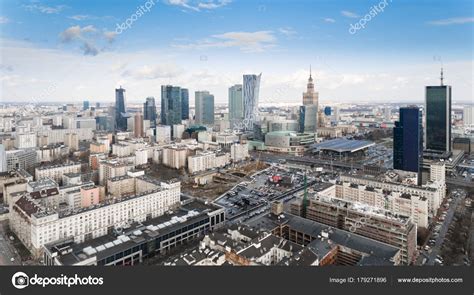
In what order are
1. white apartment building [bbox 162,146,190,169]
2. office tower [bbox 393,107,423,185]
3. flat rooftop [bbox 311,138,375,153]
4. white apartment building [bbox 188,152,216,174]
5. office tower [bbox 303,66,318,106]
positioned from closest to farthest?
office tower [bbox 393,107,423,185]
white apartment building [bbox 188,152,216,174]
white apartment building [bbox 162,146,190,169]
flat rooftop [bbox 311,138,375,153]
office tower [bbox 303,66,318,106]

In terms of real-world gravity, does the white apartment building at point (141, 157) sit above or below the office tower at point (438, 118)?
below

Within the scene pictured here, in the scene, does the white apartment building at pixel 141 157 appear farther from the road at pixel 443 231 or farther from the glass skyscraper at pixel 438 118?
the glass skyscraper at pixel 438 118

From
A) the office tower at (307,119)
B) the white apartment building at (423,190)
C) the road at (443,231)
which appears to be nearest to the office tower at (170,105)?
the office tower at (307,119)

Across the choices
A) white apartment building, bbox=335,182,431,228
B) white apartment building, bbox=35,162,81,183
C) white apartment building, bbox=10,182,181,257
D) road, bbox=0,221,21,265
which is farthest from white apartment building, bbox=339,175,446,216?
white apartment building, bbox=35,162,81,183

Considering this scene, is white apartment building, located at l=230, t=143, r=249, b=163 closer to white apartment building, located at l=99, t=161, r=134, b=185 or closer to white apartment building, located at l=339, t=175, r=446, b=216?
white apartment building, located at l=99, t=161, r=134, b=185

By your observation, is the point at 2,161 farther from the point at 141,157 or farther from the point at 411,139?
the point at 411,139

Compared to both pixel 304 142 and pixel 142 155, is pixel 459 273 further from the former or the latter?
pixel 304 142
